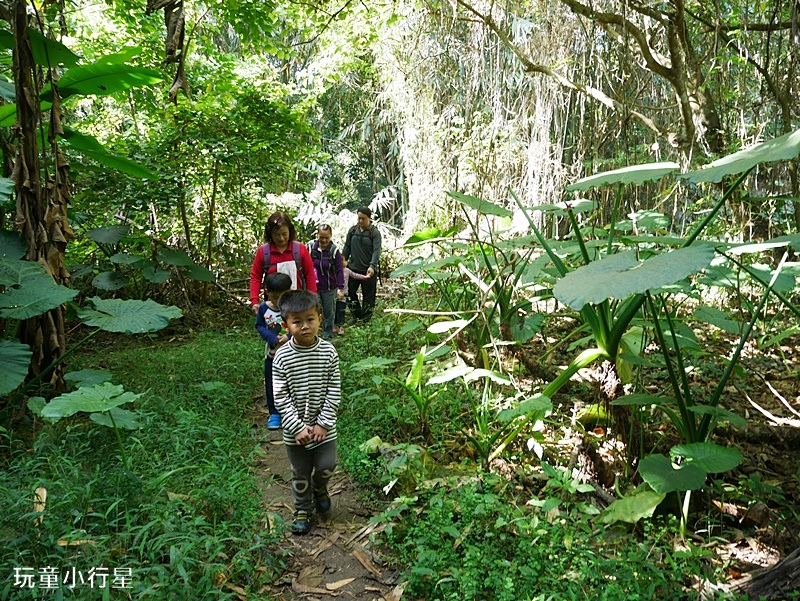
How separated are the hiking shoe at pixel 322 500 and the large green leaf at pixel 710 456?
1.63 meters

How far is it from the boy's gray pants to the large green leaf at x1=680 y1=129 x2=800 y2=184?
208 centimetres

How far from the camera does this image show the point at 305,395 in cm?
263

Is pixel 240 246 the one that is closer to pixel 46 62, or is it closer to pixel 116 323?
pixel 46 62

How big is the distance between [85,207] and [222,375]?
2919 millimetres

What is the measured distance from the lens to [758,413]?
3.86 m

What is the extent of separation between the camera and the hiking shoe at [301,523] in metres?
2.61

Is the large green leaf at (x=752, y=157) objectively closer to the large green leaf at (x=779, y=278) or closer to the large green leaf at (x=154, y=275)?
the large green leaf at (x=779, y=278)

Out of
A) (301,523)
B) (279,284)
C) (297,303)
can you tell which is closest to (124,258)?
(279,284)

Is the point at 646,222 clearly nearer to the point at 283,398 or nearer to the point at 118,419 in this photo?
the point at 283,398

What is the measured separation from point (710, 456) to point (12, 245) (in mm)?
4154

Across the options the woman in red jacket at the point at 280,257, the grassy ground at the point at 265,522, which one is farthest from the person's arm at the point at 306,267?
the grassy ground at the point at 265,522

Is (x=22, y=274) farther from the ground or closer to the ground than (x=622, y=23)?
closer to the ground

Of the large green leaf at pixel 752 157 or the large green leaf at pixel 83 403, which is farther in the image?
the large green leaf at pixel 83 403

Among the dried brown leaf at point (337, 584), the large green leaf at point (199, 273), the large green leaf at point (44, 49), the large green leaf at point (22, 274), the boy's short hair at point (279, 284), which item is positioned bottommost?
the dried brown leaf at point (337, 584)
